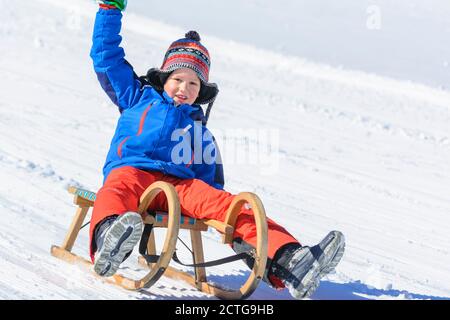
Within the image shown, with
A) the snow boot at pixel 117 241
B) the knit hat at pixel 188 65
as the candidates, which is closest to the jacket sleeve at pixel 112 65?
the knit hat at pixel 188 65

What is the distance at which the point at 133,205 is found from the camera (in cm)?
302

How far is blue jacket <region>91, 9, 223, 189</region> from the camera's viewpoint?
3.30 m

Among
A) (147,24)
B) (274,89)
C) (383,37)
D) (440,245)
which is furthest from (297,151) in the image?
(383,37)

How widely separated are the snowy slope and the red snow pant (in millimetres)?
335

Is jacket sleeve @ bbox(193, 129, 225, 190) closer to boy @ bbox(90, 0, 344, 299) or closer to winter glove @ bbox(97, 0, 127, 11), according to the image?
boy @ bbox(90, 0, 344, 299)

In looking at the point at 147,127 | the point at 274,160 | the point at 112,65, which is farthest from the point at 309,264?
the point at 274,160

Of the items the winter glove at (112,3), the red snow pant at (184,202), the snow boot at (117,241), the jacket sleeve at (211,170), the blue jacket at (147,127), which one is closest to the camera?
the snow boot at (117,241)

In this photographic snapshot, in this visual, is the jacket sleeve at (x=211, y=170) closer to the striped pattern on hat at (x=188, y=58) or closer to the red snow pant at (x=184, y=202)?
the red snow pant at (x=184, y=202)

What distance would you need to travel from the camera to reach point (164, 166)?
3.27 meters

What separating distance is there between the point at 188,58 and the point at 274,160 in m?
2.95

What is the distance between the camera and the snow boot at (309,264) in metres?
2.80

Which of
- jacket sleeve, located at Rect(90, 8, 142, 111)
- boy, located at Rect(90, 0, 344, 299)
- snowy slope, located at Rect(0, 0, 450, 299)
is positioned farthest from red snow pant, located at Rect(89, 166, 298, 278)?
jacket sleeve, located at Rect(90, 8, 142, 111)

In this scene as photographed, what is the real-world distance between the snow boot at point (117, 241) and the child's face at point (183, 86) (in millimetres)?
880

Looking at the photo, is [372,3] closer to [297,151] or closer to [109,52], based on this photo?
[297,151]
